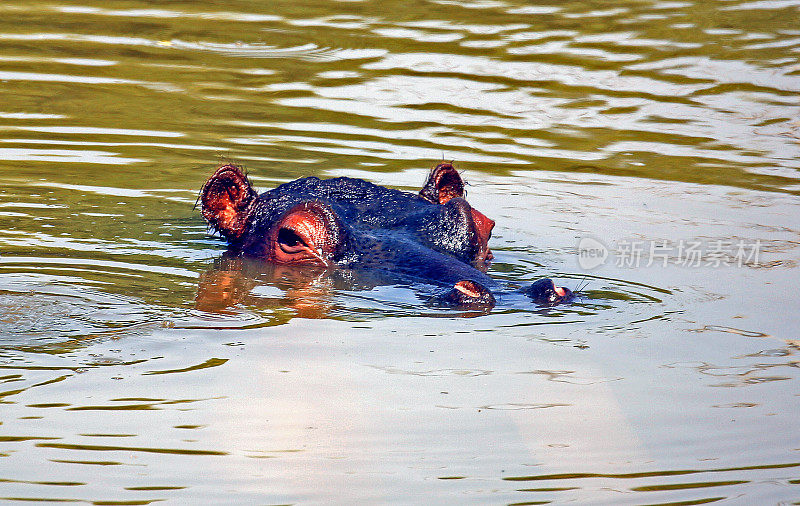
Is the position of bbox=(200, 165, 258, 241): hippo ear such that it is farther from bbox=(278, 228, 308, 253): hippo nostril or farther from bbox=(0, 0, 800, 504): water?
bbox=(278, 228, 308, 253): hippo nostril

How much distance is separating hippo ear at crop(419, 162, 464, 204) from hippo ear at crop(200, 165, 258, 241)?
112cm

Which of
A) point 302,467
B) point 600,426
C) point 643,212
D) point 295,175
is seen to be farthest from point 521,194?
point 302,467

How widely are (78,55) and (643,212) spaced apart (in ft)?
23.3

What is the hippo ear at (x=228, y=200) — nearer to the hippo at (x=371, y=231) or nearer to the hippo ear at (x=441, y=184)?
the hippo at (x=371, y=231)

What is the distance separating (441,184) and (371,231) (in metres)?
0.95

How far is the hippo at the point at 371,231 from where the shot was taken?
6.44m

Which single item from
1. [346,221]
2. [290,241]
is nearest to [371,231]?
[346,221]

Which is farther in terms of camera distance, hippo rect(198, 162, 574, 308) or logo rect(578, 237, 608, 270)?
logo rect(578, 237, 608, 270)

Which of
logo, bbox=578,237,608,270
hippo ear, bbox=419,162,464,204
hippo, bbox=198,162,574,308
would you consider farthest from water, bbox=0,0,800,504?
hippo ear, bbox=419,162,464,204

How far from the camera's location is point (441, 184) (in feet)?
26.1

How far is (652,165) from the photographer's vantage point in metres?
10.3

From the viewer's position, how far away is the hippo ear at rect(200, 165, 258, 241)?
761 cm

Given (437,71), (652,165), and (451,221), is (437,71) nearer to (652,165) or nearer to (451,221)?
(652,165)

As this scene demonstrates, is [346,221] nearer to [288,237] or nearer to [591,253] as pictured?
[288,237]
